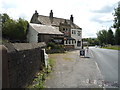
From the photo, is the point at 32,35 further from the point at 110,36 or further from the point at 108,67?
the point at 110,36

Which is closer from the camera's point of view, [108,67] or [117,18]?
[108,67]

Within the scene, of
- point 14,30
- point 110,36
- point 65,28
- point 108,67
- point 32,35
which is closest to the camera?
point 108,67

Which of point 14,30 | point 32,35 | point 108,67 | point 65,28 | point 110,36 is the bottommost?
point 108,67

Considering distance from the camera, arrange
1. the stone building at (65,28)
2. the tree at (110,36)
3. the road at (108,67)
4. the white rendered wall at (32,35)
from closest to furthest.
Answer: the road at (108,67) < the white rendered wall at (32,35) < the stone building at (65,28) < the tree at (110,36)

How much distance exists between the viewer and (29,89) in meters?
6.20

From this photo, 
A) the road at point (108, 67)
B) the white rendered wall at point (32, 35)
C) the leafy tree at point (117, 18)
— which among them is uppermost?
the leafy tree at point (117, 18)

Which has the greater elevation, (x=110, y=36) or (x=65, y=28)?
(x=65, y=28)

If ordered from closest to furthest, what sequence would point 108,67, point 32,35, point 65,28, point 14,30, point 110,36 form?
point 108,67 → point 14,30 → point 32,35 → point 65,28 → point 110,36

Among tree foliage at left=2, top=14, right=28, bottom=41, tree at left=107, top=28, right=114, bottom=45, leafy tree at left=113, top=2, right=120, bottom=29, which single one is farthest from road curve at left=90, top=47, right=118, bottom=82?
tree at left=107, top=28, right=114, bottom=45

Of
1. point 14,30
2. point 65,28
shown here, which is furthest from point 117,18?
point 14,30

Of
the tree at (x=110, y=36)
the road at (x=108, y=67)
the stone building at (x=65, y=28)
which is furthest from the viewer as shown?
the tree at (x=110, y=36)

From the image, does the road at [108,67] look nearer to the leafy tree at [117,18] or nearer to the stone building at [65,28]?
the stone building at [65,28]

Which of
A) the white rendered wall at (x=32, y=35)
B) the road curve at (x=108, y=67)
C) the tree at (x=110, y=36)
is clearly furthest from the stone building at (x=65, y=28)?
the tree at (x=110, y=36)

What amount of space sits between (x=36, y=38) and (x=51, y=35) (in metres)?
3.45
